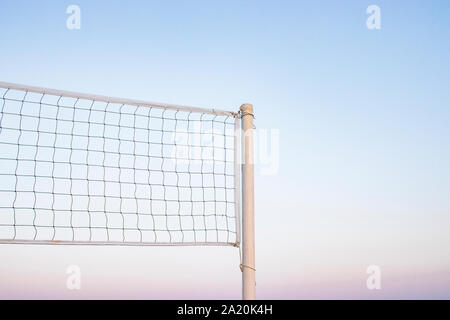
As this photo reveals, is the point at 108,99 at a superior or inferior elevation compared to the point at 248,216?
superior

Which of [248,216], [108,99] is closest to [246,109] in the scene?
[248,216]

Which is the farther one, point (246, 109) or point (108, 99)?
point (246, 109)

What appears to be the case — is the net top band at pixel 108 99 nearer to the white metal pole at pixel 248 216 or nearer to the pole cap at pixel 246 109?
the pole cap at pixel 246 109

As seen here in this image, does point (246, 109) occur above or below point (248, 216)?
above

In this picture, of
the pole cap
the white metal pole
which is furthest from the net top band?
the white metal pole

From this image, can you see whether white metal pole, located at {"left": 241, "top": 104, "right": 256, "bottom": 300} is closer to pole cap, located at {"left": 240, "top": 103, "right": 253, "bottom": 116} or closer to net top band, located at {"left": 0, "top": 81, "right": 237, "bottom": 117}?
pole cap, located at {"left": 240, "top": 103, "right": 253, "bottom": 116}

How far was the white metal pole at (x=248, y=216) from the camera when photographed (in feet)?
10.6

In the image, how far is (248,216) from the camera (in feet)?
10.8

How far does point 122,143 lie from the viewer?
3.65 meters

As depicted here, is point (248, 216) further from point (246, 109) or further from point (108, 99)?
point (108, 99)

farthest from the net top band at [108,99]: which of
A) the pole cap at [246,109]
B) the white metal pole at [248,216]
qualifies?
the white metal pole at [248,216]

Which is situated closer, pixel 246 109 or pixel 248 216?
pixel 248 216
